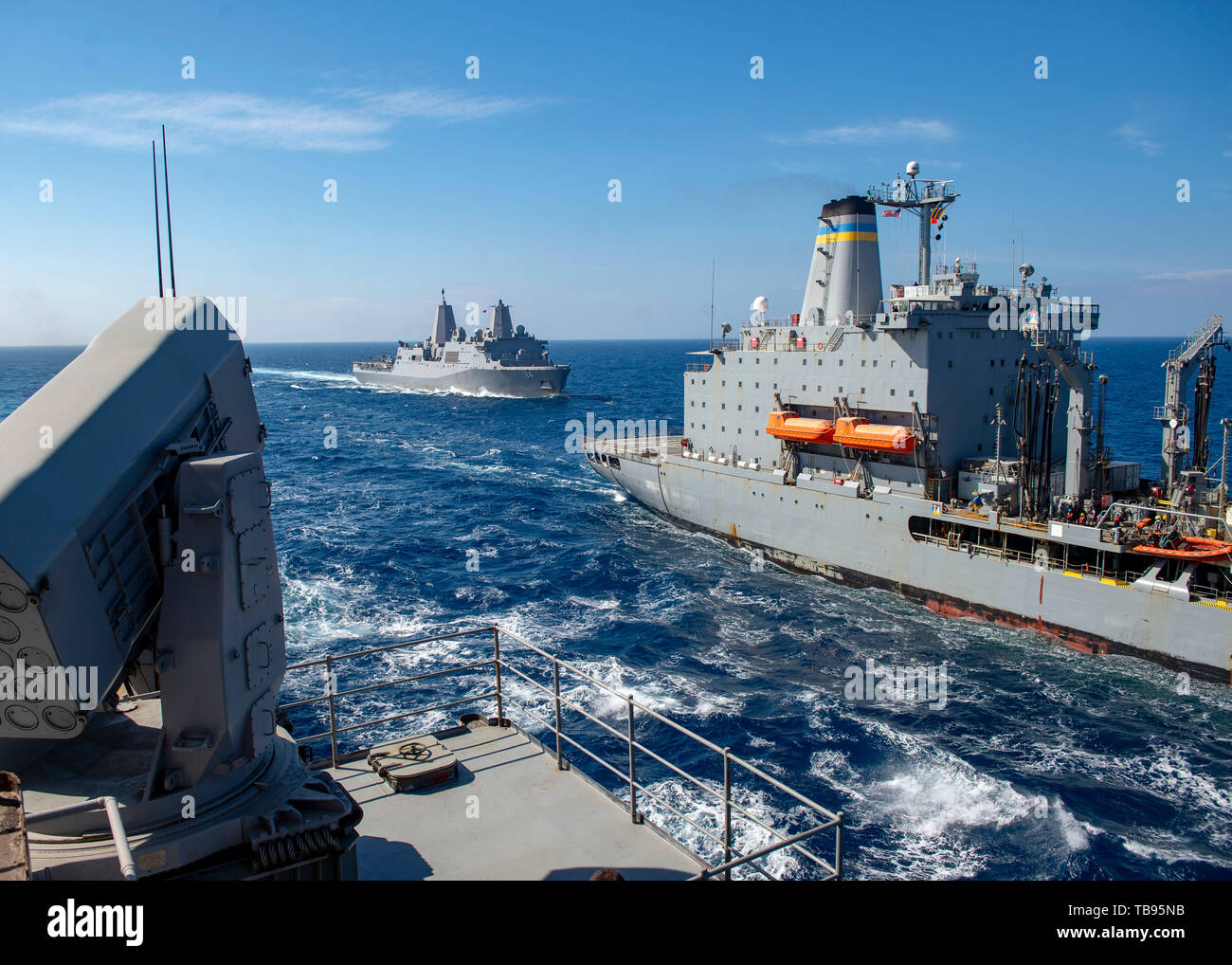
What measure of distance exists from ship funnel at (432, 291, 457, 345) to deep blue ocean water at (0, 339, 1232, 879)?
→ 6387cm

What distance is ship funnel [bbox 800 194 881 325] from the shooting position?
108 ft

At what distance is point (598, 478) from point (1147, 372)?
112 meters

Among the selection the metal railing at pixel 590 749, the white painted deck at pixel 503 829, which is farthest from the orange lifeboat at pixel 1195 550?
the white painted deck at pixel 503 829

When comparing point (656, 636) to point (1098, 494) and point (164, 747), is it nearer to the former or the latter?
point (1098, 494)

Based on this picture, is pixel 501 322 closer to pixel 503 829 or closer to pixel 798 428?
pixel 798 428

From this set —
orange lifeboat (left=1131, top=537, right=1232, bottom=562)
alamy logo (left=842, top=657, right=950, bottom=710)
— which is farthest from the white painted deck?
orange lifeboat (left=1131, top=537, right=1232, bottom=562)

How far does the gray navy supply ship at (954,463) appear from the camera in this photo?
22.1 m

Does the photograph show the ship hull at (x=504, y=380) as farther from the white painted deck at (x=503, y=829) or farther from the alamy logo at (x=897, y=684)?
the white painted deck at (x=503, y=829)

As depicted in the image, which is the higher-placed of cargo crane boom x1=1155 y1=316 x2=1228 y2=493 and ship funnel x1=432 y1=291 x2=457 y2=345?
ship funnel x1=432 y1=291 x2=457 y2=345

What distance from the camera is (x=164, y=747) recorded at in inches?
234
